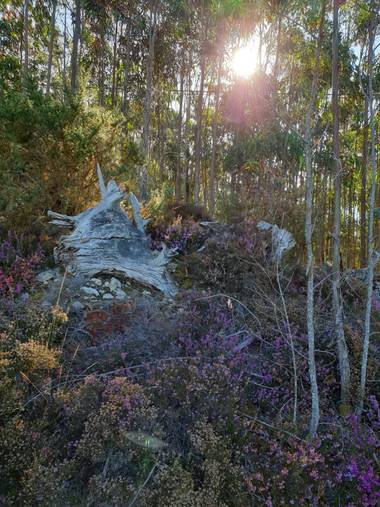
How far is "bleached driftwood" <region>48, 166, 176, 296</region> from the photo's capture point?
4285 millimetres

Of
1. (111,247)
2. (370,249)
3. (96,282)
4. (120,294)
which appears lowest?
(120,294)

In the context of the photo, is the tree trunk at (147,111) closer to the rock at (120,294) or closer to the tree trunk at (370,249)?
the rock at (120,294)

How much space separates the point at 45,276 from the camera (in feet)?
13.6

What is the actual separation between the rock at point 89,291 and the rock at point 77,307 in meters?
0.23

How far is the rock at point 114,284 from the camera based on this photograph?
4.02 m

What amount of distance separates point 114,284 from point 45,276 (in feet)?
2.62

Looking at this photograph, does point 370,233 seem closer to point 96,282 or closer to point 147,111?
point 96,282

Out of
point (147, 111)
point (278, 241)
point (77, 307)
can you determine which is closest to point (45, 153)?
point (77, 307)

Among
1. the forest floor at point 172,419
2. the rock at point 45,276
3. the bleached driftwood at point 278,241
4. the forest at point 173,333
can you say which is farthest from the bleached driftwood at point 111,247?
the bleached driftwood at point 278,241

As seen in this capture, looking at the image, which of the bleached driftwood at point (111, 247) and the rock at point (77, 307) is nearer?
the rock at point (77, 307)

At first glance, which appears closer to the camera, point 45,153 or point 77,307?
point 77,307

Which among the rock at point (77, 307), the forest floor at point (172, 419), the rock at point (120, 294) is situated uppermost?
the rock at point (120, 294)

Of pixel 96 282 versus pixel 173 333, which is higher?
pixel 96 282

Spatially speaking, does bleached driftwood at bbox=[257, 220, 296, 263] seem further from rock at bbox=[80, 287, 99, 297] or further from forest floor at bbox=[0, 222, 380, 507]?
rock at bbox=[80, 287, 99, 297]
